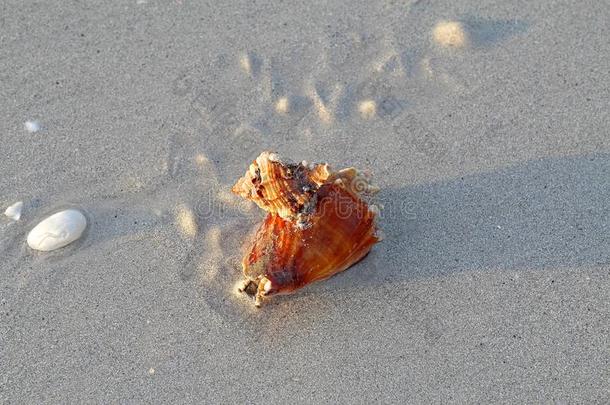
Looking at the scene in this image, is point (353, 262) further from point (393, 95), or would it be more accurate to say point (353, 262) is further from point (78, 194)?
point (78, 194)

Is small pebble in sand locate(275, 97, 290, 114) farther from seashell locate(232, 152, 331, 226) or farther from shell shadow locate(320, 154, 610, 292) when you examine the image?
seashell locate(232, 152, 331, 226)

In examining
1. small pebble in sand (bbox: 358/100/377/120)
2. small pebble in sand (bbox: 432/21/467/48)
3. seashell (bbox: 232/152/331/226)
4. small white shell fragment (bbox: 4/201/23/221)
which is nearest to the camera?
seashell (bbox: 232/152/331/226)

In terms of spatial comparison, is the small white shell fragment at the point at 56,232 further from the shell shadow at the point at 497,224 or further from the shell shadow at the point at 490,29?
the shell shadow at the point at 490,29

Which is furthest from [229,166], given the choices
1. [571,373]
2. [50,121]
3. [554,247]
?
[571,373]

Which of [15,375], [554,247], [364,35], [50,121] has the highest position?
[50,121]

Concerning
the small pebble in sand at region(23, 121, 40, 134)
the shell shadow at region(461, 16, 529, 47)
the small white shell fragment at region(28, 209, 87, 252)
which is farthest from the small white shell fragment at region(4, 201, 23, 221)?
the shell shadow at region(461, 16, 529, 47)
